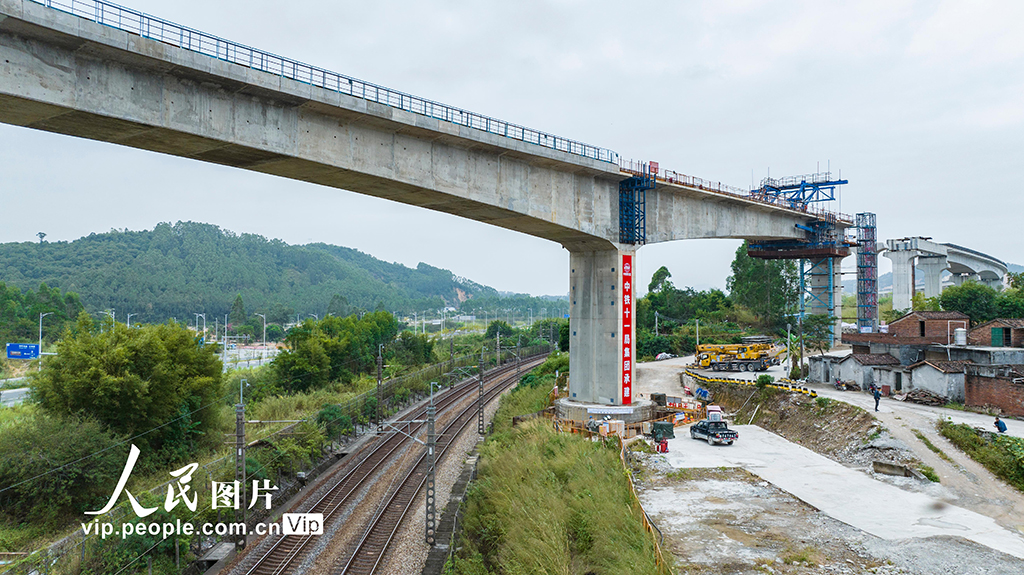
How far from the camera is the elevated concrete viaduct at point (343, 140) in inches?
655

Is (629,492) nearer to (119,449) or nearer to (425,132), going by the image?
(425,132)

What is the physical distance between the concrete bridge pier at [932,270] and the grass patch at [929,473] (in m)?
72.5

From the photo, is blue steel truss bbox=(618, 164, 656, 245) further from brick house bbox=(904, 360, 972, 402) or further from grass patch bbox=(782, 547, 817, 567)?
grass patch bbox=(782, 547, 817, 567)

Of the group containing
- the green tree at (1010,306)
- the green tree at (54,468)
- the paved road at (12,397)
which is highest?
the green tree at (1010,306)

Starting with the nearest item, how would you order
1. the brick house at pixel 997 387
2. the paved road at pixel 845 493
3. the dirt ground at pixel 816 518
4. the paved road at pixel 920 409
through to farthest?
the dirt ground at pixel 816 518
the paved road at pixel 845 493
the paved road at pixel 920 409
the brick house at pixel 997 387

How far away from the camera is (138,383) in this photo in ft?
97.0

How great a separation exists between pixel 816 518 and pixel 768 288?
60.6 meters

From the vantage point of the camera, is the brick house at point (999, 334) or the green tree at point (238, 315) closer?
the brick house at point (999, 334)

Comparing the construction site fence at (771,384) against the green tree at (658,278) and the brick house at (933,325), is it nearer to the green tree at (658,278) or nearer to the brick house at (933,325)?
the brick house at (933,325)

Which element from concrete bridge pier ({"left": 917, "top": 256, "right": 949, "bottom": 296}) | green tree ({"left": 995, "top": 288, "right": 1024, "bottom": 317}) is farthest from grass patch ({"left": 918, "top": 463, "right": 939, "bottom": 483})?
concrete bridge pier ({"left": 917, "top": 256, "right": 949, "bottom": 296})

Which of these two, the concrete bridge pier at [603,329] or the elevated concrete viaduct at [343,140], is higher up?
the elevated concrete viaduct at [343,140]

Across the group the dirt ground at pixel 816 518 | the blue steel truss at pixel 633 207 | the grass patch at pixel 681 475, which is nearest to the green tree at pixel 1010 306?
the dirt ground at pixel 816 518

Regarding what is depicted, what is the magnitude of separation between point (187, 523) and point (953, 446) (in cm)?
3022

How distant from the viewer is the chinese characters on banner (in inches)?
1281
